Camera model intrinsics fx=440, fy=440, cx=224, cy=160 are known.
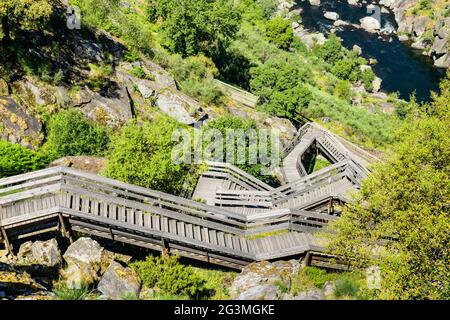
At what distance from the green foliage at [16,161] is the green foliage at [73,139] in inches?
63.8

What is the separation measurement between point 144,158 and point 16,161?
7221mm

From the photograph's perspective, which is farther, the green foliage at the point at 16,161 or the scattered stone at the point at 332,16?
the scattered stone at the point at 332,16

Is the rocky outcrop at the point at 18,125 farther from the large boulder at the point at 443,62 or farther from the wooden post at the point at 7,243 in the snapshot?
the large boulder at the point at 443,62

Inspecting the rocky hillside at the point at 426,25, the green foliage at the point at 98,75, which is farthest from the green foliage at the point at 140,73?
the rocky hillside at the point at 426,25

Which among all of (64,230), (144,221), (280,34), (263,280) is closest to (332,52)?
(280,34)

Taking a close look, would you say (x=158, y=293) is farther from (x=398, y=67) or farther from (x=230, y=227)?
(x=398, y=67)

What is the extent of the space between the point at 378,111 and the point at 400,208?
45.9m

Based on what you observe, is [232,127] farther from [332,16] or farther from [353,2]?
[353,2]

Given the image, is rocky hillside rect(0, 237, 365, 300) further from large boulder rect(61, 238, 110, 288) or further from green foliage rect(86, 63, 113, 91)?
green foliage rect(86, 63, 113, 91)

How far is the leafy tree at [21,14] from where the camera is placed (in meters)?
27.3

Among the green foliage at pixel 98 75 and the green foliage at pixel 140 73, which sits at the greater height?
the green foliage at pixel 140 73

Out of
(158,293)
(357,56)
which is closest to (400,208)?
(158,293)

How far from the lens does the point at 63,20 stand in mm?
34875

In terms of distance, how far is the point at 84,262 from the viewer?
1758 centimetres
